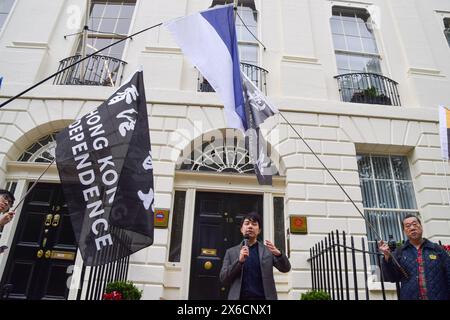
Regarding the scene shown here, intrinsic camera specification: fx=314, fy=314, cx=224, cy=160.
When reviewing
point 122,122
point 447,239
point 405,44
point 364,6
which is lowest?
point 447,239

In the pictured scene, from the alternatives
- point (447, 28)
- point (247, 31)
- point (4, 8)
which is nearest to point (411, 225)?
point (247, 31)

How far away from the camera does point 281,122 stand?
7.09 m

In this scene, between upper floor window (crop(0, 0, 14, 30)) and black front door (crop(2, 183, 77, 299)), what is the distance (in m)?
5.29

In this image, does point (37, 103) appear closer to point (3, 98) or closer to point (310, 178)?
point (3, 98)

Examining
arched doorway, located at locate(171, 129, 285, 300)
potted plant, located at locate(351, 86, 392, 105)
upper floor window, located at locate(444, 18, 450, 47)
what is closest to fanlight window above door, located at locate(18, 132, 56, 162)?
arched doorway, located at locate(171, 129, 285, 300)

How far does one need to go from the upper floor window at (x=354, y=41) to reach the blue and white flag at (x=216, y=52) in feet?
15.2

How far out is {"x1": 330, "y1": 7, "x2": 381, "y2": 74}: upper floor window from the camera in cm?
867

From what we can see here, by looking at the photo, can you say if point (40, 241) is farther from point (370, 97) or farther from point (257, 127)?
point (370, 97)

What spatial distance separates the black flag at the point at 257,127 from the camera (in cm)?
483

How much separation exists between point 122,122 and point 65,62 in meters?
5.11

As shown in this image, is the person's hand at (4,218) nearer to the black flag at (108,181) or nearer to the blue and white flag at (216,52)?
the black flag at (108,181)

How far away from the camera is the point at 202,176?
677 cm

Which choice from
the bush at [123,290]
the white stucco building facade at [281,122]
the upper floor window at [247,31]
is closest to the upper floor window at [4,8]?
the white stucco building facade at [281,122]
